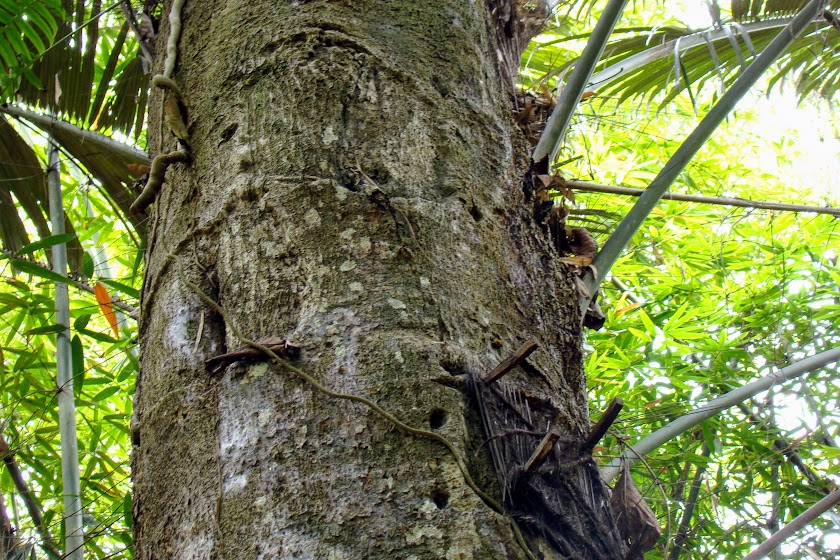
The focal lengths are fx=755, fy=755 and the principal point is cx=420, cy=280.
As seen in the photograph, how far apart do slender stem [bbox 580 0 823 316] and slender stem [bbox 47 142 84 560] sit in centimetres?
121

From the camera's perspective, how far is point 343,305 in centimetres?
100

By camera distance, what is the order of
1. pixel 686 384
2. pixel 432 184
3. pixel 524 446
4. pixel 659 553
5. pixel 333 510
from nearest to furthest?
pixel 333 510, pixel 524 446, pixel 432 184, pixel 659 553, pixel 686 384

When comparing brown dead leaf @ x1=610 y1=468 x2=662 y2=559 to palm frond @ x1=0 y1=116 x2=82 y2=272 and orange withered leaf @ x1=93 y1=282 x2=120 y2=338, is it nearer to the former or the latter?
orange withered leaf @ x1=93 y1=282 x2=120 y2=338

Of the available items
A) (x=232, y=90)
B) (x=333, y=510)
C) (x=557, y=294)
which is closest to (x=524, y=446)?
(x=333, y=510)

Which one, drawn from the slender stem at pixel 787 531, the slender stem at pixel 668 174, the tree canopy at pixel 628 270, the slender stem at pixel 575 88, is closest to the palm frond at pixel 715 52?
the tree canopy at pixel 628 270

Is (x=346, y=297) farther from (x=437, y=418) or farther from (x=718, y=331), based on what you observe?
(x=718, y=331)

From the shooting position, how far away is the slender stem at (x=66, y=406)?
177cm

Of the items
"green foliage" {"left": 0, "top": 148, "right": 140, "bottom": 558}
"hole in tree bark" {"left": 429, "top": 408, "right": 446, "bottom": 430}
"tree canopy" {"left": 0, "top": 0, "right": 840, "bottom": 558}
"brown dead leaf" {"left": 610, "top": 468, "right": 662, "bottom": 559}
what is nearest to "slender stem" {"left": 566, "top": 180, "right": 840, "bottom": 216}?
"tree canopy" {"left": 0, "top": 0, "right": 840, "bottom": 558}

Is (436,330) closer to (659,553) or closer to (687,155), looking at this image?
(687,155)

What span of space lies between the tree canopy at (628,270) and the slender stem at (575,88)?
0.08 metres

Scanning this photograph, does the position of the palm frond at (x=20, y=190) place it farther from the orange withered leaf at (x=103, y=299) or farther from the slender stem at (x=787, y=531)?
the slender stem at (x=787, y=531)

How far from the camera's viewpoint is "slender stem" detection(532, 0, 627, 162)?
1.51 metres

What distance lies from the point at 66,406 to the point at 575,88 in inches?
58.1

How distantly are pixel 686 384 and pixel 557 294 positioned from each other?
185 centimetres
